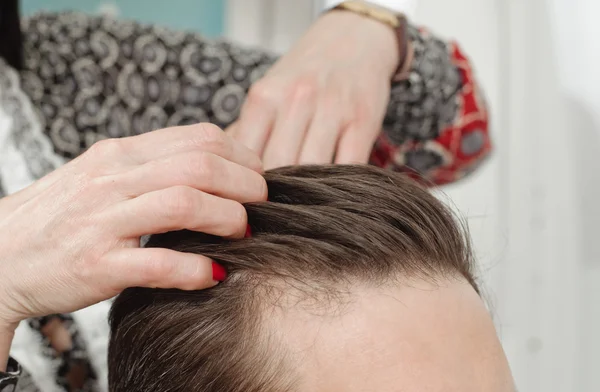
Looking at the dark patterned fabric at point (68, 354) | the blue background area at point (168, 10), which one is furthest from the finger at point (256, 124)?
the blue background area at point (168, 10)

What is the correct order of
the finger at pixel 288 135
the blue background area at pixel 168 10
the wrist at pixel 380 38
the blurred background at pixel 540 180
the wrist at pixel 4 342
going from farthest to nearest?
1. the blue background area at pixel 168 10
2. the blurred background at pixel 540 180
3. the wrist at pixel 380 38
4. the finger at pixel 288 135
5. the wrist at pixel 4 342

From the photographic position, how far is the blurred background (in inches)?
61.2

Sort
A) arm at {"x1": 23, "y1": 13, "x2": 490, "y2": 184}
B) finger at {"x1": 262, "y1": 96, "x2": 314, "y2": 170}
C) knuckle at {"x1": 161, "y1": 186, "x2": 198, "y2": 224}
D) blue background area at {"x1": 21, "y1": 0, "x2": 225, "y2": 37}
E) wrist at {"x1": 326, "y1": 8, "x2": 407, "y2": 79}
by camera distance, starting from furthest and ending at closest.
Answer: blue background area at {"x1": 21, "y1": 0, "x2": 225, "y2": 37}, arm at {"x1": 23, "y1": 13, "x2": 490, "y2": 184}, wrist at {"x1": 326, "y1": 8, "x2": 407, "y2": 79}, finger at {"x1": 262, "y1": 96, "x2": 314, "y2": 170}, knuckle at {"x1": 161, "y1": 186, "x2": 198, "y2": 224}

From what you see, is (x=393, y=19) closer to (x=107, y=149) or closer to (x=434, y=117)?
(x=434, y=117)

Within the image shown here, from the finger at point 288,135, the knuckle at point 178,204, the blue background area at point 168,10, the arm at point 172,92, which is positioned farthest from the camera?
the blue background area at point 168,10

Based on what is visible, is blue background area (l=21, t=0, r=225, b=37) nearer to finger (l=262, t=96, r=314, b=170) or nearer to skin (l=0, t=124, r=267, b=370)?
finger (l=262, t=96, r=314, b=170)

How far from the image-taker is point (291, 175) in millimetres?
703

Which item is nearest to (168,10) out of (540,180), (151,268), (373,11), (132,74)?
(132,74)

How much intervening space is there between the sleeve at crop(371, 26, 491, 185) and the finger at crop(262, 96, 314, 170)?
0.86 feet

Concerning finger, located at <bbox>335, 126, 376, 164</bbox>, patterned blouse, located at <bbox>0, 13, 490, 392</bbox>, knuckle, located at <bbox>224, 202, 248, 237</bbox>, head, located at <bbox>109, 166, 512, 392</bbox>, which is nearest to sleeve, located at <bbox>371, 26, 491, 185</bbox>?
patterned blouse, located at <bbox>0, 13, 490, 392</bbox>

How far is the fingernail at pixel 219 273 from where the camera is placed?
594mm

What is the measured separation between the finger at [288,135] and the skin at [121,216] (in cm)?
15

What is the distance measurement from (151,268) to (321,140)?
0.33 m

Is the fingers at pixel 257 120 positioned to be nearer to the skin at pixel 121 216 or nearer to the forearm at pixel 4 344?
the skin at pixel 121 216
